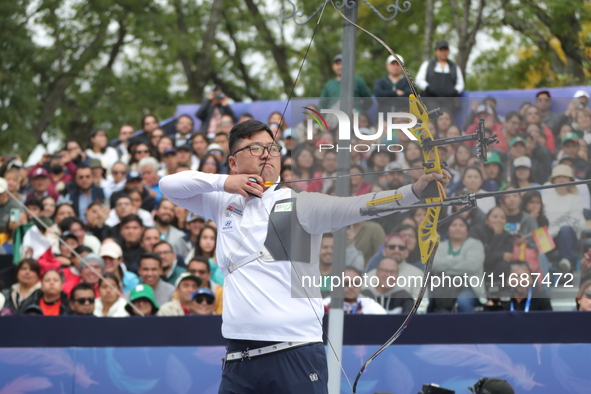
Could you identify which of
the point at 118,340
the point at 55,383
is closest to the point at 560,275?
the point at 118,340

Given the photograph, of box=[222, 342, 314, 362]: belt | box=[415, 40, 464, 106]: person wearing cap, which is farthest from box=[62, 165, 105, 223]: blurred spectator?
box=[222, 342, 314, 362]: belt

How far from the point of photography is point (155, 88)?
21.1 m

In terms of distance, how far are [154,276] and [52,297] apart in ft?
2.76

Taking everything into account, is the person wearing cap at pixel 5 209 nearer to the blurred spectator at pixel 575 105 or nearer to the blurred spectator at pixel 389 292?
the blurred spectator at pixel 389 292

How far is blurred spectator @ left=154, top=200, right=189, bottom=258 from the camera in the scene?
8469 millimetres

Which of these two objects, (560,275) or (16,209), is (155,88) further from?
(560,275)

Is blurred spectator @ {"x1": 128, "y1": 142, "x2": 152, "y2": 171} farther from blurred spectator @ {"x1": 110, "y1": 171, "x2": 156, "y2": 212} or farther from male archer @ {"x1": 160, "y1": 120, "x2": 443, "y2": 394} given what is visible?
male archer @ {"x1": 160, "y1": 120, "x2": 443, "y2": 394}

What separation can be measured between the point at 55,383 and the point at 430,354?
2508 millimetres

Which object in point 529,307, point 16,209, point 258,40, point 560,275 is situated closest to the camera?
point 560,275

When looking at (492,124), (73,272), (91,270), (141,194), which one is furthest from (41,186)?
(492,124)

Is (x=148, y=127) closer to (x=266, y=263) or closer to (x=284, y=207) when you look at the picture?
(x=284, y=207)

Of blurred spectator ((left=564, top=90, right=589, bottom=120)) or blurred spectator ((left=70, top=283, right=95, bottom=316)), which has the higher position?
blurred spectator ((left=564, top=90, right=589, bottom=120))

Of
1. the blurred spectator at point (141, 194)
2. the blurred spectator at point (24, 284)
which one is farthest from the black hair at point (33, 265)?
the blurred spectator at point (141, 194)

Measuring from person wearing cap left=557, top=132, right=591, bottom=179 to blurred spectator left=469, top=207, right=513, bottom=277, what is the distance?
0.48m
